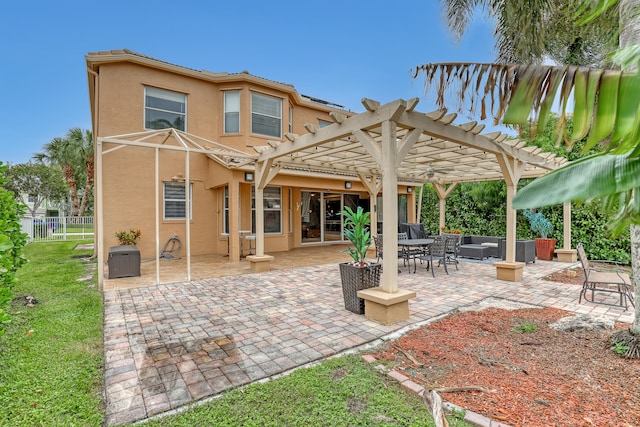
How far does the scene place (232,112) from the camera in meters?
11.1

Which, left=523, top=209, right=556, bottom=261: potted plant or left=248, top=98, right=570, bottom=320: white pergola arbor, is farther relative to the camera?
left=523, top=209, right=556, bottom=261: potted plant

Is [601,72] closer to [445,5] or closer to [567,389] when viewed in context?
[567,389]

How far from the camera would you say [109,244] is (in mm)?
9531

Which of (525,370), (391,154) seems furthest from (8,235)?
(525,370)

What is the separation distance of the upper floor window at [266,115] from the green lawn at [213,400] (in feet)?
28.8

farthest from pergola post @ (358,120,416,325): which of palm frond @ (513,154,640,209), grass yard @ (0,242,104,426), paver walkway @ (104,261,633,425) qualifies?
grass yard @ (0,242,104,426)

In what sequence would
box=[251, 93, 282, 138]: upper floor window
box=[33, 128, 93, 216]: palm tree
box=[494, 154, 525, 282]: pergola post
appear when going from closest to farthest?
box=[494, 154, 525, 282]: pergola post → box=[251, 93, 282, 138]: upper floor window → box=[33, 128, 93, 216]: palm tree

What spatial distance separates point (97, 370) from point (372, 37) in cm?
1845

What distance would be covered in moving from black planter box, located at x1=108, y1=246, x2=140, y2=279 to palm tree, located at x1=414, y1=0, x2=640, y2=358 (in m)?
7.93

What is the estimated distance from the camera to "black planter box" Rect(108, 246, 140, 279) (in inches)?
288

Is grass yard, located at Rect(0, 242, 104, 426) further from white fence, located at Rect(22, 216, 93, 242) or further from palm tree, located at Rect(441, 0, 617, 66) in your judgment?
white fence, located at Rect(22, 216, 93, 242)

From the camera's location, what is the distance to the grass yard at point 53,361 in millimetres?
2430

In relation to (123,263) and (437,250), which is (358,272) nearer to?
(437,250)

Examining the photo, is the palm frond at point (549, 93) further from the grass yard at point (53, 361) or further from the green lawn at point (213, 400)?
the grass yard at point (53, 361)
